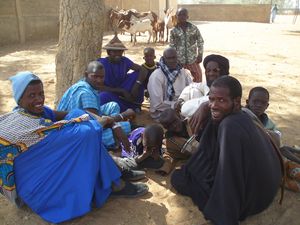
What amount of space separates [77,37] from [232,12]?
28845mm

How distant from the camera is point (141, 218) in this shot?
2730mm

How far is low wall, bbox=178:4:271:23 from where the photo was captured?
2966 cm

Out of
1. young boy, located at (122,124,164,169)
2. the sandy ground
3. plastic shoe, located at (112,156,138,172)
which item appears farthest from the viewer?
young boy, located at (122,124,164,169)

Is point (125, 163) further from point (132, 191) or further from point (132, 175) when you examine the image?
point (132, 191)

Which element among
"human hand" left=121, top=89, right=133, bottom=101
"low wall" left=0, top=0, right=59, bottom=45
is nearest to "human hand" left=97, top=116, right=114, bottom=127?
"human hand" left=121, top=89, right=133, bottom=101

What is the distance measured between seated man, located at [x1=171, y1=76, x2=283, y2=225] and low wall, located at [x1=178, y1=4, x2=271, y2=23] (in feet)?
98.2

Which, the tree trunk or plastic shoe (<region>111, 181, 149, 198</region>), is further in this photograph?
the tree trunk

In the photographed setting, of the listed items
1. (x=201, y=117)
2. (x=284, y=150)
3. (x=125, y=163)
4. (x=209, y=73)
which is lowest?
(x=125, y=163)

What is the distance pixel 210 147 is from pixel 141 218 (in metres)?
0.82

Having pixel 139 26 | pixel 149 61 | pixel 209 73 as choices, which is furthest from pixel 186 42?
pixel 139 26

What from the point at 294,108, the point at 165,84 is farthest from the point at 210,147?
the point at 294,108

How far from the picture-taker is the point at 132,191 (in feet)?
9.90

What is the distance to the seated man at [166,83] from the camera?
15.3ft

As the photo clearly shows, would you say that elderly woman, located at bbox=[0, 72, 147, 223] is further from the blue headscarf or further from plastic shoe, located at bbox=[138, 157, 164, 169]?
plastic shoe, located at bbox=[138, 157, 164, 169]
